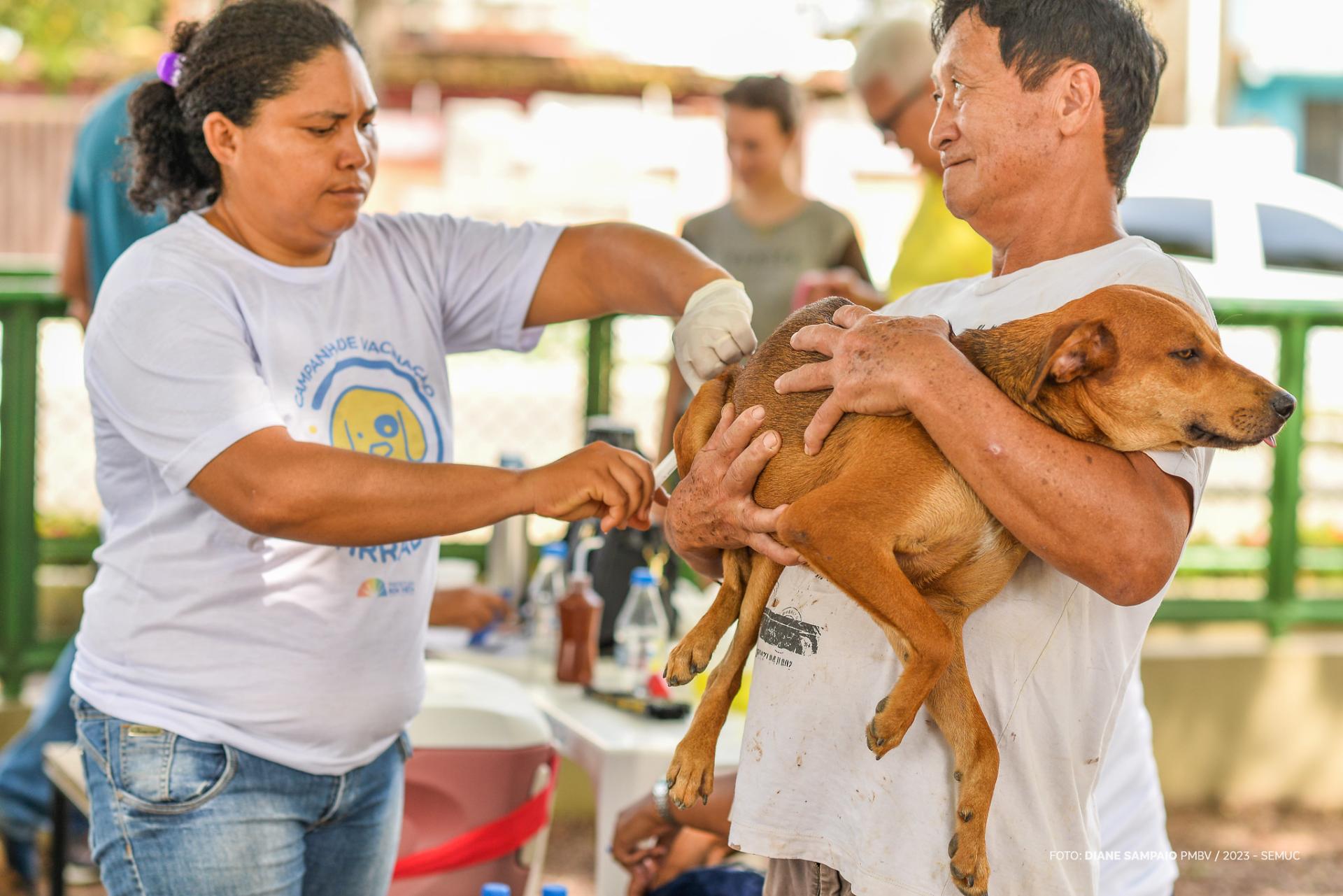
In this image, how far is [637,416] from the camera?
6863 mm

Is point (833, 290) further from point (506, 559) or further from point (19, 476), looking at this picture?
point (19, 476)

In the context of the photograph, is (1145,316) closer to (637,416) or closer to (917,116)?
(917,116)

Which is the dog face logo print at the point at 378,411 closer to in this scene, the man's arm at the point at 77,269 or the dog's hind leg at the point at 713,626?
the dog's hind leg at the point at 713,626

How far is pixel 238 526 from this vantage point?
7.23ft

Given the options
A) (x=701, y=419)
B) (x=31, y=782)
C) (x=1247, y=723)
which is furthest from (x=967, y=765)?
(x=1247, y=723)

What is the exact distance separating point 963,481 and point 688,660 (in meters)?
0.67

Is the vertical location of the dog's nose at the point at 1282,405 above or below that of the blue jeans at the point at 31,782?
above

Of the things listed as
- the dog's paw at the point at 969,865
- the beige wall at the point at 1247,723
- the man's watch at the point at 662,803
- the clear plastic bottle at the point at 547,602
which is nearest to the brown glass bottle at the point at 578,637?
the clear plastic bottle at the point at 547,602

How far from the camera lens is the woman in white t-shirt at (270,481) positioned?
2.11 metres

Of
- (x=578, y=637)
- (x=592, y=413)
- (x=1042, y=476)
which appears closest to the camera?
(x=1042, y=476)

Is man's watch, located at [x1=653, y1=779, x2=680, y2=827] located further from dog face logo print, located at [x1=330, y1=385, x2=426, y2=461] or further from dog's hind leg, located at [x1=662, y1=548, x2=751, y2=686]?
dog face logo print, located at [x1=330, y1=385, x2=426, y2=461]

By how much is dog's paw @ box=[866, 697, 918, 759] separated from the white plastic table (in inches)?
48.6

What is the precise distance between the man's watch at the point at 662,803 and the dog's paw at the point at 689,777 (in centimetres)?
55

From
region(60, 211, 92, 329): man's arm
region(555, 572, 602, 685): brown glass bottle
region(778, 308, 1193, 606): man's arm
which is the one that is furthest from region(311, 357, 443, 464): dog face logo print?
region(60, 211, 92, 329): man's arm
